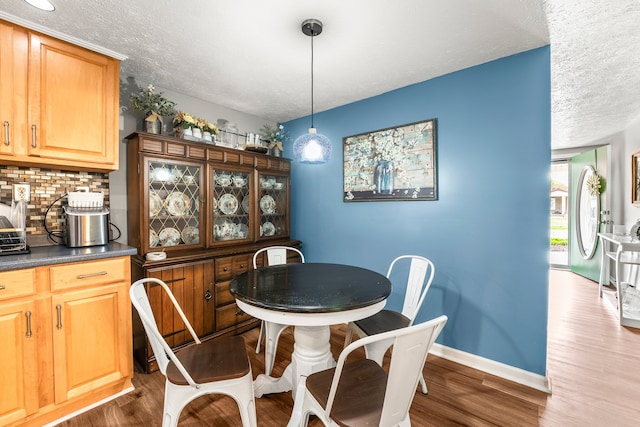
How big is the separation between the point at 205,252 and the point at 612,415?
10.4 feet

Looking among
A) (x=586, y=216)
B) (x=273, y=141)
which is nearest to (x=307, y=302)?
(x=273, y=141)

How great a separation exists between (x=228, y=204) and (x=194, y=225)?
0.43m

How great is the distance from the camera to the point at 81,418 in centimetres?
171

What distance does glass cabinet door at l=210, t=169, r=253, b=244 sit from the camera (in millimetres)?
2836

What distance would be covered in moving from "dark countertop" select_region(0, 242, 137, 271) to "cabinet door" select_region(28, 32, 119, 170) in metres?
0.61

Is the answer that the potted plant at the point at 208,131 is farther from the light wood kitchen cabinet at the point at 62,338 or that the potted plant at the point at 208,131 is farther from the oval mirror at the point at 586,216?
the oval mirror at the point at 586,216

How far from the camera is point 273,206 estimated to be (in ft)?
11.1

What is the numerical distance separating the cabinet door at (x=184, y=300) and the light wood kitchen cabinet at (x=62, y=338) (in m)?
0.27

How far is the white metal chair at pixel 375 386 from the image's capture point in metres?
0.94

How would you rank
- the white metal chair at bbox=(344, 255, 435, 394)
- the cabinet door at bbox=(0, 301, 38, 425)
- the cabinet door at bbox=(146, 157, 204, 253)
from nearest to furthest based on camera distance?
the cabinet door at bbox=(0, 301, 38, 425) < the white metal chair at bbox=(344, 255, 435, 394) < the cabinet door at bbox=(146, 157, 204, 253)

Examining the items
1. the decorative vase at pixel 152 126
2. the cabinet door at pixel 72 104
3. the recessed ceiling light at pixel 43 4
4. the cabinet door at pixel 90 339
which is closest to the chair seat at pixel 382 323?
the cabinet door at pixel 90 339

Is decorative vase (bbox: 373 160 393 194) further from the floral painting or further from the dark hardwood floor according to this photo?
the dark hardwood floor

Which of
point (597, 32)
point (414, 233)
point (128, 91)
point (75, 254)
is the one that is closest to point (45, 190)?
point (75, 254)

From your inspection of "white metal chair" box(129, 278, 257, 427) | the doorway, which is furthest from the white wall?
the doorway
